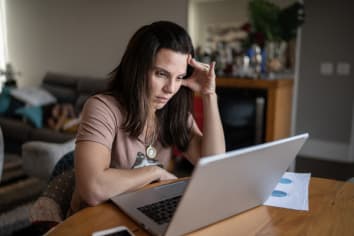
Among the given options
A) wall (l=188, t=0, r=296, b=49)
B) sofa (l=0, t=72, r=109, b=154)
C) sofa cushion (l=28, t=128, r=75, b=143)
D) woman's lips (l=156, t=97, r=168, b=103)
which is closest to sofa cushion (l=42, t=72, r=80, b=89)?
sofa (l=0, t=72, r=109, b=154)

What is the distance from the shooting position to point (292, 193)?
108cm

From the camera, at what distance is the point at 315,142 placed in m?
4.04

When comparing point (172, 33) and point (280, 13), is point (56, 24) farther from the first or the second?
point (172, 33)

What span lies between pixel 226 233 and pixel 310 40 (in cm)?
365

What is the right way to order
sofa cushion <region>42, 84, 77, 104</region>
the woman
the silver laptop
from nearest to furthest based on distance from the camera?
the silver laptop
the woman
sofa cushion <region>42, 84, 77, 104</region>

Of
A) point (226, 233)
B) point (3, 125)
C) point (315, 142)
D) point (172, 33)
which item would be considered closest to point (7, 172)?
point (3, 125)

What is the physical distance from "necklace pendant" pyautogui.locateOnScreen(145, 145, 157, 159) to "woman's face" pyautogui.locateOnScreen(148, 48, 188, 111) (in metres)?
0.21

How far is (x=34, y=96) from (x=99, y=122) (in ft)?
11.3

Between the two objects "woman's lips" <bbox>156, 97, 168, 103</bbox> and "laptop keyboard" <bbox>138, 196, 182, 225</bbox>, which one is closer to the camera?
"laptop keyboard" <bbox>138, 196, 182, 225</bbox>

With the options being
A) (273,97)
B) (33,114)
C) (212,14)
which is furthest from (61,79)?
(273,97)

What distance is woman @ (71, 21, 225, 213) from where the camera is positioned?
0.99 meters

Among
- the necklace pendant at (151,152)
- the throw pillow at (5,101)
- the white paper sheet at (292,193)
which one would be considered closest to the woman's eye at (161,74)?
the necklace pendant at (151,152)

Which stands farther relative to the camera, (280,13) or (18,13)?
(18,13)

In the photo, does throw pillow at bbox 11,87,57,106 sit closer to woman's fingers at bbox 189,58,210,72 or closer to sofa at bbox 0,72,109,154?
sofa at bbox 0,72,109,154
